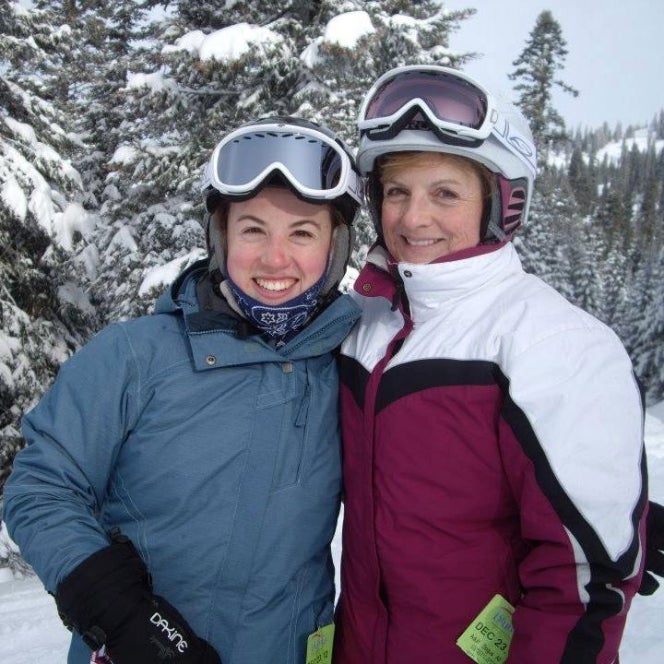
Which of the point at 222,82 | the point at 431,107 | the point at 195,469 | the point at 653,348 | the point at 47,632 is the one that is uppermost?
the point at 222,82

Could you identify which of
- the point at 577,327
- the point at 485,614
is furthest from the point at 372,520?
the point at 577,327

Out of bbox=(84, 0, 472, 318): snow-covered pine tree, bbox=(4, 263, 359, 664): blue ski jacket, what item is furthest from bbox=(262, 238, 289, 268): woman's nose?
bbox=(84, 0, 472, 318): snow-covered pine tree

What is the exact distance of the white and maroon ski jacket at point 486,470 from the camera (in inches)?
61.7

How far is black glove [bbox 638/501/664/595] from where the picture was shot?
211 centimetres

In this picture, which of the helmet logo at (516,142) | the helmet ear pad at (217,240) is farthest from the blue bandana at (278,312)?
the helmet logo at (516,142)

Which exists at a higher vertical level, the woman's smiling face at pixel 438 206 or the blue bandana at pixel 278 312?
the woman's smiling face at pixel 438 206

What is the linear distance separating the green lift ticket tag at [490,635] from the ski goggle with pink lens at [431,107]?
1.60 m

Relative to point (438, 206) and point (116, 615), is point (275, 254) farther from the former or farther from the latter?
point (116, 615)

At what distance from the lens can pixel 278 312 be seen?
213 centimetres

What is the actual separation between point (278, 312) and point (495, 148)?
3.35 ft

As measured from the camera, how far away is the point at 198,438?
6.28ft

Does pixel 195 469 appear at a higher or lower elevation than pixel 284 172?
lower

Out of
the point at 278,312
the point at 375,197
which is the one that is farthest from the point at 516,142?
the point at 278,312

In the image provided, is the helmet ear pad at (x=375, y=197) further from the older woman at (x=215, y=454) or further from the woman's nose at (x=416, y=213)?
the woman's nose at (x=416, y=213)
